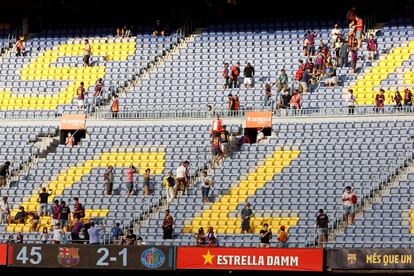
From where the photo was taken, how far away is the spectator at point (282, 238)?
34000 millimetres

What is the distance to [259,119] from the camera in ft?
135

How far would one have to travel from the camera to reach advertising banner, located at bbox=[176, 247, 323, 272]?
106 ft

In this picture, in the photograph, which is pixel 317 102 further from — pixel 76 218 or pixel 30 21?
pixel 30 21

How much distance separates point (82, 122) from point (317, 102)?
798 cm

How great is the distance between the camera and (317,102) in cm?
4125

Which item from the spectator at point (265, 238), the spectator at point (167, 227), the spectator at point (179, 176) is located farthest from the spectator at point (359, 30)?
the spectator at point (265, 238)

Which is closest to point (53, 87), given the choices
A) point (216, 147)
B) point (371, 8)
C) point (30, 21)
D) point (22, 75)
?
point (22, 75)

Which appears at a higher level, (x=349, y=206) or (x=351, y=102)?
(x=351, y=102)

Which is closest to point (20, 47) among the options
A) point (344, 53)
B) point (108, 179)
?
point (108, 179)

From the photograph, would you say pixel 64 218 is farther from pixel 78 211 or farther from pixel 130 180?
pixel 130 180

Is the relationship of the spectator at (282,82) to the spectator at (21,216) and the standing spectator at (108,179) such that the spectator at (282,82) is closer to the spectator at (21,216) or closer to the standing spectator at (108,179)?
the standing spectator at (108,179)

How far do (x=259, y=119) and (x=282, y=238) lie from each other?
303 inches

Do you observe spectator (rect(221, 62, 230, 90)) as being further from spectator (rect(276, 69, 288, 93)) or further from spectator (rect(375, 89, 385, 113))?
spectator (rect(375, 89, 385, 113))

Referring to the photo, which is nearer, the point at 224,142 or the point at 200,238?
the point at 200,238
